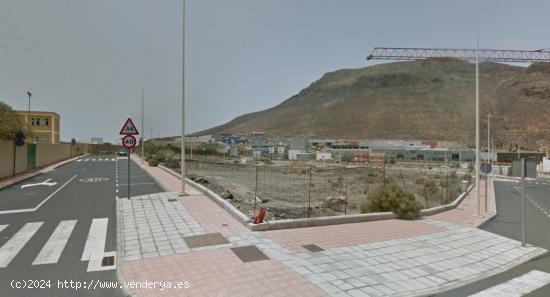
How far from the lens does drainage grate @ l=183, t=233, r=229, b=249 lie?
23.8 feet

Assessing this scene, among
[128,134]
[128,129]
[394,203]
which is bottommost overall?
[394,203]

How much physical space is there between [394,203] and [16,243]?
36.9 ft

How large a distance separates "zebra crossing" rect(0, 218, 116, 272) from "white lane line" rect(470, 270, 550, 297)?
7.14 metres

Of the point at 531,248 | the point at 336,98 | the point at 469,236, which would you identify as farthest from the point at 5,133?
the point at 336,98

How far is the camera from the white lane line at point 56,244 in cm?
625

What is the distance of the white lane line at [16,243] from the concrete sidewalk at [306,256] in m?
2.05

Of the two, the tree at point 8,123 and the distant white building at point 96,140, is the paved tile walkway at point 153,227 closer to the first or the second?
the tree at point 8,123

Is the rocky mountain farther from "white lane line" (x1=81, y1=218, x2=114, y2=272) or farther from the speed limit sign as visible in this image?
"white lane line" (x1=81, y1=218, x2=114, y2=272)

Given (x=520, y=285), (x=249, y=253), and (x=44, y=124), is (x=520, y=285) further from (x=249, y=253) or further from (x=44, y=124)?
(x=44, y=124)

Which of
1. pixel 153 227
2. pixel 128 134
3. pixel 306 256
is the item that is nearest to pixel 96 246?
pixel 153 227

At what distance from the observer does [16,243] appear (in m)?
7.20

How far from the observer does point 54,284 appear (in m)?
5.26

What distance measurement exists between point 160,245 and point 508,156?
82.5m

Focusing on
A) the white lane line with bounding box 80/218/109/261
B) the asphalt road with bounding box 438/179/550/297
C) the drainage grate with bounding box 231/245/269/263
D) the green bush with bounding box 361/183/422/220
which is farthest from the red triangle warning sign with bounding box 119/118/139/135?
the asphalt road with bounding box 438/179/550/297
